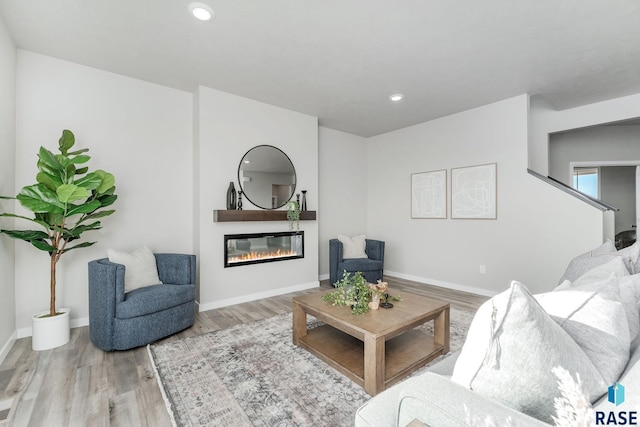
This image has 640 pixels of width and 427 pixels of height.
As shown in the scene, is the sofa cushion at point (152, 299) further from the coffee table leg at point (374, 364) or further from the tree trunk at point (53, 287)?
the coffee table leg at point (374, 364)

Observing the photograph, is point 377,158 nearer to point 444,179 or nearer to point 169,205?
point 444,179

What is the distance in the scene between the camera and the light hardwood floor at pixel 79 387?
1.59 m

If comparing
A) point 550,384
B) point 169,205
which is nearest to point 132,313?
point 169,205

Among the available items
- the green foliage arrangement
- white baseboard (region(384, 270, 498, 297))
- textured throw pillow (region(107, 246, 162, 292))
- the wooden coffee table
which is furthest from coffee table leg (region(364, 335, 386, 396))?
white baseboard (region(384, 270, 498, 297))

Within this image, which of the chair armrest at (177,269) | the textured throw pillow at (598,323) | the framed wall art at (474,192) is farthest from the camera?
the framed wall art at (474,192)

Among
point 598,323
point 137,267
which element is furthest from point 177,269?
point 598,323

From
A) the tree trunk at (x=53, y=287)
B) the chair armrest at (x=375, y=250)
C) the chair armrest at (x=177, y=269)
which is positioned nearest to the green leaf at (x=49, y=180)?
the tree trunk at (x=53, y=287)

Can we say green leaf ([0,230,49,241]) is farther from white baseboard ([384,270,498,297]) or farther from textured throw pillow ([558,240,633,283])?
white baseboard ([384,270,498,297])

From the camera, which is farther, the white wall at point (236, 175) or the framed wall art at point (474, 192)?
the framed wall art at point (474, 192)

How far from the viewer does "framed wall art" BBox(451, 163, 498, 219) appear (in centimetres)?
395

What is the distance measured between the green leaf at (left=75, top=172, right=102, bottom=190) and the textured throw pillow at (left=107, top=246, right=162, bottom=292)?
63cm

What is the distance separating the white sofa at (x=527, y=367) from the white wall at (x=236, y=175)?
2.95 meters

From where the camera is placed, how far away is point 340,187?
524 cm

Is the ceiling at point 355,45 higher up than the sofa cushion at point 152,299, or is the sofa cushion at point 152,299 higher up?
the ceiling at point 355,45
